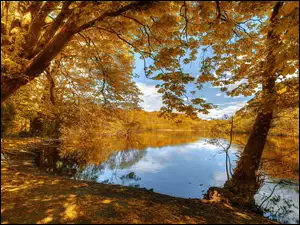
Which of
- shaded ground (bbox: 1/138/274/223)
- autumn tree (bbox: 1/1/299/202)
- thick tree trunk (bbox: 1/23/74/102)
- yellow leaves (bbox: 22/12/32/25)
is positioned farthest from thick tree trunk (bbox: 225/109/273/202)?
yellow leaves (bbox: 22/12/32/25)

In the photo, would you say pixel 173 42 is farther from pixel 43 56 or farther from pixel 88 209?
pixel 88 209

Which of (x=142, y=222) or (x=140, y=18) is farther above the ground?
(x=140, y=18)

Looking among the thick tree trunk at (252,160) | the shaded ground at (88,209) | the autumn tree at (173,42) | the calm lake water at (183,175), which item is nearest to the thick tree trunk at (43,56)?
the autumn tree at (173,42)

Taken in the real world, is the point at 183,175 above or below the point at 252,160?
below

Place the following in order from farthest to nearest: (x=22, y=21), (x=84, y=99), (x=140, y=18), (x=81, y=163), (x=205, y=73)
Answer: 1. (x=81, y=163)
2. (x=84, y=99)
3. (x=205, y=73)
4. (x=22, y=21)
5. (x=140, y=18)

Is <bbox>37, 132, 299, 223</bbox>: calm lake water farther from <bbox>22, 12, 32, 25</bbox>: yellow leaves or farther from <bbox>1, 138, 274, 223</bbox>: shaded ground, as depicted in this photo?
<bbox>22, 12, 32, 25</bbox>: yellow leaves

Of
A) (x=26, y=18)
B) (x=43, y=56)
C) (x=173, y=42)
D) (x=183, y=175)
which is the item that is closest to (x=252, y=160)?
(x=173, y=42)

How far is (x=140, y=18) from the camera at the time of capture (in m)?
3.85

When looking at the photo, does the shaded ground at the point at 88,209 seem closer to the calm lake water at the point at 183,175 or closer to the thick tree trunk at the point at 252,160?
the thick tree trunk at the point at 252,160

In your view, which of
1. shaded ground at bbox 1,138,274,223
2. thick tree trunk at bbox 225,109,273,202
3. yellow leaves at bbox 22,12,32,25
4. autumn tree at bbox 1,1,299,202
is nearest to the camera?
shaded ground at bbox 1,138,274,223

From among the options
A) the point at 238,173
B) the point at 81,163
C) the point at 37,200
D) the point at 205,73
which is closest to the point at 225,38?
the point at 205,73

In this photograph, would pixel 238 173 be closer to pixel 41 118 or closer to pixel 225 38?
pixel 225 38

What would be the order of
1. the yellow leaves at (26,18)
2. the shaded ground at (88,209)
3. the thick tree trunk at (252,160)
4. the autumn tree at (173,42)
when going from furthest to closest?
1. the thick tree trunk at (252,160)
2. the yellow leaves at (26,18)
3. the autumn tree at (173,42)
4. the shaded ground at (88,209)

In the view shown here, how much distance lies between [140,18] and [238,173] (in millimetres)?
5173
